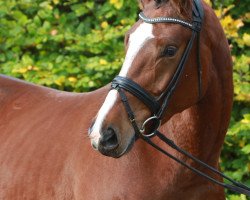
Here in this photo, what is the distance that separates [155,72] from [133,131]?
0.25 meters

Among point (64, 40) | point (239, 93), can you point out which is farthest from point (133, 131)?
point (64, 40)

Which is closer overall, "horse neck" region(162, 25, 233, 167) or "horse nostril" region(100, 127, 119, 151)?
"horse nostril" region(100, 127, 119, 151)

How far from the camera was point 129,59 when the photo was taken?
104 inches

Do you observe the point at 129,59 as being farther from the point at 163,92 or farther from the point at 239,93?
the point at 239,93

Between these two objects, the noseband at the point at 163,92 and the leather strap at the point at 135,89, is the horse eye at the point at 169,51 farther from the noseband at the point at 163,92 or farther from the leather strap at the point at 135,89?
the leather strap at the point at 135,89

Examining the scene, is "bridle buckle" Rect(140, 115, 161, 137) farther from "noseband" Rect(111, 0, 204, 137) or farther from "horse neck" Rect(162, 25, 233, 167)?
"horse neck" Rect(162, 25, 233, 167)

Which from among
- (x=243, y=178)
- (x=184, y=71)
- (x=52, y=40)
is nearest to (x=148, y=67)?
(x=184, y=71)

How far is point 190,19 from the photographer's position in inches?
109

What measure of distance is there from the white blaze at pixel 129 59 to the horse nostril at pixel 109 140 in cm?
2

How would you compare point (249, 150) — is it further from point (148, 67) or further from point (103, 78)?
point (148, 67)

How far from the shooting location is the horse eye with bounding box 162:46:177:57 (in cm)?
267

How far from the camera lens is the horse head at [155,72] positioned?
2.60 metres

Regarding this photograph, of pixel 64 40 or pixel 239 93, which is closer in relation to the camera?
pixel 239 93

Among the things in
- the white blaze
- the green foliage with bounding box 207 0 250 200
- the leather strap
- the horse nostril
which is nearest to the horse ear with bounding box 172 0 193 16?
the white blaze
